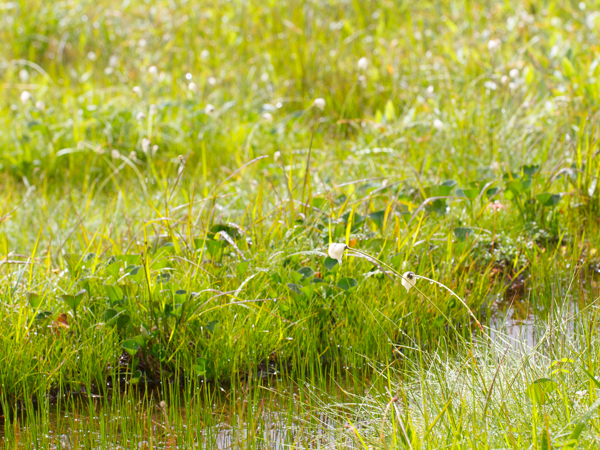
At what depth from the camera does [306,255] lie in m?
2.55

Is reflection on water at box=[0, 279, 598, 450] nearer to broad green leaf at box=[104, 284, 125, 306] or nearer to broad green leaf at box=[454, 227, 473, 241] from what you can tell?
broad green leaf at box=[104, 284, 125, 306]

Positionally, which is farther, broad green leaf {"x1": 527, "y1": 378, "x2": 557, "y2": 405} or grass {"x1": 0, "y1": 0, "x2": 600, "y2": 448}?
grass {"x1": 0, "y1": 0, "x2": 600, "y2": 448}

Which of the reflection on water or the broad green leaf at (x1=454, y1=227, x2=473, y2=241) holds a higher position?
the broad green leaf at (x1=454, y1=227, x2=473, y2=241)

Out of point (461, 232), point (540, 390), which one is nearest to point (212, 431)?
Result: point (540, 390)

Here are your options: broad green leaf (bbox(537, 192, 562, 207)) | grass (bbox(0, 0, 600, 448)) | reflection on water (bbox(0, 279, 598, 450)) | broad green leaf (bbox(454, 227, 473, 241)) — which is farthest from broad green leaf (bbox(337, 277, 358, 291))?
broad green leaf (bbox(537, 192, 562, 207))

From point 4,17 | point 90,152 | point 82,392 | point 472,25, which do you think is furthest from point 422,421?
point 4,17

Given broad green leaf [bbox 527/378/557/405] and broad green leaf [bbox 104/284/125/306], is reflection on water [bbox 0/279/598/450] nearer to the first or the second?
broad green leaf [bbox 527/378/557/405]

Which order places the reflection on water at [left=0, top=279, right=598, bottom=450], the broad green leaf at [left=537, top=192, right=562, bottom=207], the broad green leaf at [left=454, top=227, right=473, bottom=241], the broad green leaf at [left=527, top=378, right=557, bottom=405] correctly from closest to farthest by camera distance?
the broad green leaf at [left=527, top=378, right=557, bottom=405] → the reflection on water at [left=0, top=279, right=598, bottom=450] → the broad green leaf at [left=454, top=227, right=473, bottom=241] → the broad green leaf at [left=537, top=192, right=562, bottom=207]

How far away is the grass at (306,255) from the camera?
1868 millimetres

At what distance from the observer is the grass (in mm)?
1868

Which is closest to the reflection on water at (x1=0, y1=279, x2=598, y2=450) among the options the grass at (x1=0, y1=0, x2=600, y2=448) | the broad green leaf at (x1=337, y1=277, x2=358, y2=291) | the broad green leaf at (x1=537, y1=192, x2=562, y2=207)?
the grass at (x1=0, y1=0, x2=600, y2=448)

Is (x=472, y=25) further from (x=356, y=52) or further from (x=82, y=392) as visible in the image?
(x=82, y=392)

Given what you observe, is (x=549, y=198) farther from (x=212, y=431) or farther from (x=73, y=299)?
(x=73, y=299)

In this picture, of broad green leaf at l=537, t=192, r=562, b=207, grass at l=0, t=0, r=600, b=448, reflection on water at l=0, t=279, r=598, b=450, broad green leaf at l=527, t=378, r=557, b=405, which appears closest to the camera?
broad green leaf at l=527, t=378, r=557, b=405
